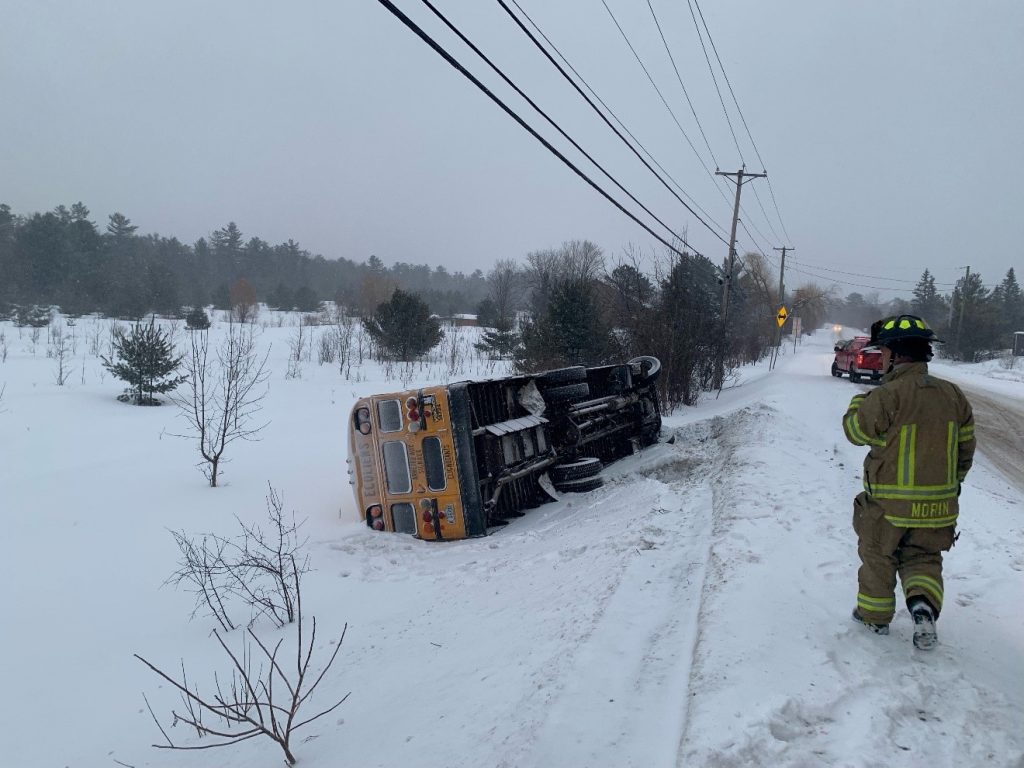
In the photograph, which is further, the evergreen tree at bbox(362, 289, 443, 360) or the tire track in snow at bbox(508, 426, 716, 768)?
the evergreen tree at bbox(362, 289, 443, 360)

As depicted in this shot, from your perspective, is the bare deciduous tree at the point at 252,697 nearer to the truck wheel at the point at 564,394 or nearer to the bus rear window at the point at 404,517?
the bus rear window at the point at 404,517

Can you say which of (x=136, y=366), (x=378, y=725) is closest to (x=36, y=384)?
(x=136, y=366)

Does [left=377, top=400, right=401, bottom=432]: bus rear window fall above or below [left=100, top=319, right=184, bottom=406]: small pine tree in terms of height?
below

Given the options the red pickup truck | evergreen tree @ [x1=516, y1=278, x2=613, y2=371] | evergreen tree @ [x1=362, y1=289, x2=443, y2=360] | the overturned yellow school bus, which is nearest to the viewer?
the overturned yellow school bus

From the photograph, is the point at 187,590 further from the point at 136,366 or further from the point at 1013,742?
the point at 136,366

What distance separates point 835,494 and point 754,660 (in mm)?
4010

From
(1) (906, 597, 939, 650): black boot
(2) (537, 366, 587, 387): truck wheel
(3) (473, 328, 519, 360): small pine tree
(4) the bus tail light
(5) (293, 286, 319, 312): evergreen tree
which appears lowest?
(1) (906, 597, 939, 650): black boot

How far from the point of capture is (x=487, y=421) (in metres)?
7.80

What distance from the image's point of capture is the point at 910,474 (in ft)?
10.9

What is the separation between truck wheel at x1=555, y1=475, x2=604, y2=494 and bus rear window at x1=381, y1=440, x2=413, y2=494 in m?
2.31

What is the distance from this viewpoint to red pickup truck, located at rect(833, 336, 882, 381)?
21.3m

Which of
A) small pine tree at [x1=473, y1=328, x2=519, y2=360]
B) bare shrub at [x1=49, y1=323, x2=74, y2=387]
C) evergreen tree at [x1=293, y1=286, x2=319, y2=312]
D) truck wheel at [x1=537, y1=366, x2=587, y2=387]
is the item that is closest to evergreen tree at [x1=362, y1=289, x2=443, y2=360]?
small pine tree at [x1=473, y1=328, x2=519, y2=360]

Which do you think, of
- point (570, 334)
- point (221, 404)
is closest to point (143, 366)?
point (221, 404)

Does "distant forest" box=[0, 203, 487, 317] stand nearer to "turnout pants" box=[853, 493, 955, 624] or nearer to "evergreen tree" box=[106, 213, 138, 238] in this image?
"evergreen tree" box=[106, 213, 138, 238]
